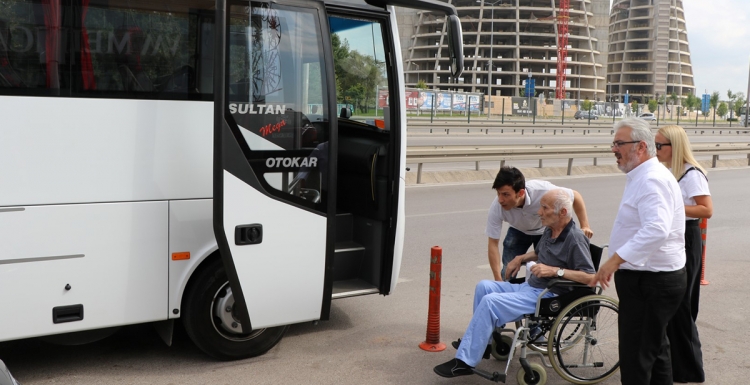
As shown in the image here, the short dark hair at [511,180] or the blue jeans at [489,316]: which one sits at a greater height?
the short dark hair at [511,180]

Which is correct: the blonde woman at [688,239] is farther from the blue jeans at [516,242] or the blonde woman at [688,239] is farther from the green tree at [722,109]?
the green tree at [722,109]

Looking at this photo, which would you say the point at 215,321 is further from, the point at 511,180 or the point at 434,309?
the point at 511,180

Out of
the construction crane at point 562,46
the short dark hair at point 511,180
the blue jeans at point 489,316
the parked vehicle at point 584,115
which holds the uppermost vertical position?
the construction crane at point 562,46

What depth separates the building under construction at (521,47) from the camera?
395 ft

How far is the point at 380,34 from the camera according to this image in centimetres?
584

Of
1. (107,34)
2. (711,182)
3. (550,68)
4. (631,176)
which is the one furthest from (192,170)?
(550,68)

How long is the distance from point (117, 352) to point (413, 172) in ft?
43.1

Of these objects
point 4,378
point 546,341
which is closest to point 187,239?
point 4,378

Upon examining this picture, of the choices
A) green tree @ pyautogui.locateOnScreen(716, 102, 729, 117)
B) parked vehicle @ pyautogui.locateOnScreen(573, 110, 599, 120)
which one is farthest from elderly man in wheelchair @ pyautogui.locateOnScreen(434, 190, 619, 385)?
green tree @ pyautogui.locateOnScreen(716, 102, 729, 117)

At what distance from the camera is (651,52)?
A: 143125mm

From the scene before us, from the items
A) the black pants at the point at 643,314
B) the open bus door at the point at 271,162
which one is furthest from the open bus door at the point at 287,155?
the black pants at the point at 643,314

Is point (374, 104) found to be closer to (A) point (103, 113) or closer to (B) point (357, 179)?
(B) point (357, 179)

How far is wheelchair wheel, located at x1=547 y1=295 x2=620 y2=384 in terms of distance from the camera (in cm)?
488

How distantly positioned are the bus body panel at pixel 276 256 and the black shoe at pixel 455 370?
3.50 ft
